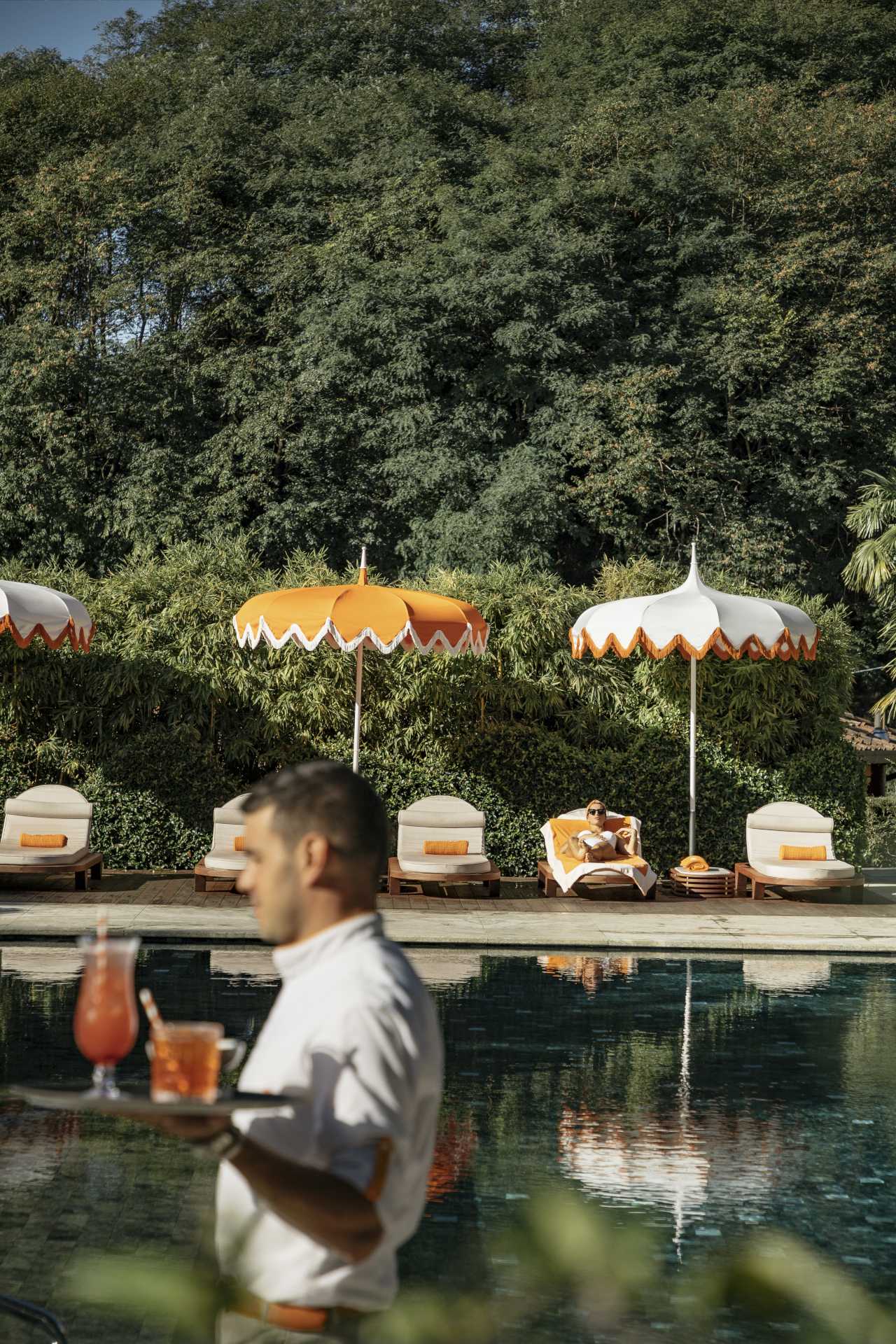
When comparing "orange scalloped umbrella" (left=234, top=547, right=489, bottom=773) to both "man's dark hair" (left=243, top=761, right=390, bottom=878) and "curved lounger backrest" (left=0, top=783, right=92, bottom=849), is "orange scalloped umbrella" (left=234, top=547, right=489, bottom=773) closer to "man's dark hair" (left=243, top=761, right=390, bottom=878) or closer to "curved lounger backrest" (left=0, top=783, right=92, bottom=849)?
"curved lounger backrest" (left=0, top=783, right=92, bottom=849)

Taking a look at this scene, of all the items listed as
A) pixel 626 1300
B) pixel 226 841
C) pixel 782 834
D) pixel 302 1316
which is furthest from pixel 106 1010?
pixel 782 834

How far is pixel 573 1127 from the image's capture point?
21.4 feet

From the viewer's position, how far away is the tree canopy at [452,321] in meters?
28.6

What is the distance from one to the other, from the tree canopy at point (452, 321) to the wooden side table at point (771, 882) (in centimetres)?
1376

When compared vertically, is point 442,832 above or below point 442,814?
below

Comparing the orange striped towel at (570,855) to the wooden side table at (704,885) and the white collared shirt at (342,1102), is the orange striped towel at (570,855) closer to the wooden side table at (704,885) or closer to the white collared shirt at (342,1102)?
the wooden side table at (704,885)

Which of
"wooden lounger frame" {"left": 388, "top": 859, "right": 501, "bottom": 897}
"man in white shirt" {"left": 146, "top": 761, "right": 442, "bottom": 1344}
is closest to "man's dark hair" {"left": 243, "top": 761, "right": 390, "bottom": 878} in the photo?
"man in white shirt" {"left": 146, "top": 761, "right": 442, "bottom": 1344}

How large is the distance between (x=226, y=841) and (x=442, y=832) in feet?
7.61

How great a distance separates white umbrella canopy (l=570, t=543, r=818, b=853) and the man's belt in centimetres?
1140

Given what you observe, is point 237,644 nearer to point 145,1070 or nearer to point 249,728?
point 249,728

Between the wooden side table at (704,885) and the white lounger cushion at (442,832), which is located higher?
the white lounger cushion at (442,832)

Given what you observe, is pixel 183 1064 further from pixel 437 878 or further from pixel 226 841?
pixel 226 841

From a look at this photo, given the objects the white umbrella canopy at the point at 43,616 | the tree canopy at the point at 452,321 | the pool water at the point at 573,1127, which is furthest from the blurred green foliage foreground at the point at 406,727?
the tree canopy at the point at 452,321

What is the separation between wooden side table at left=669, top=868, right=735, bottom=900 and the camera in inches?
546
